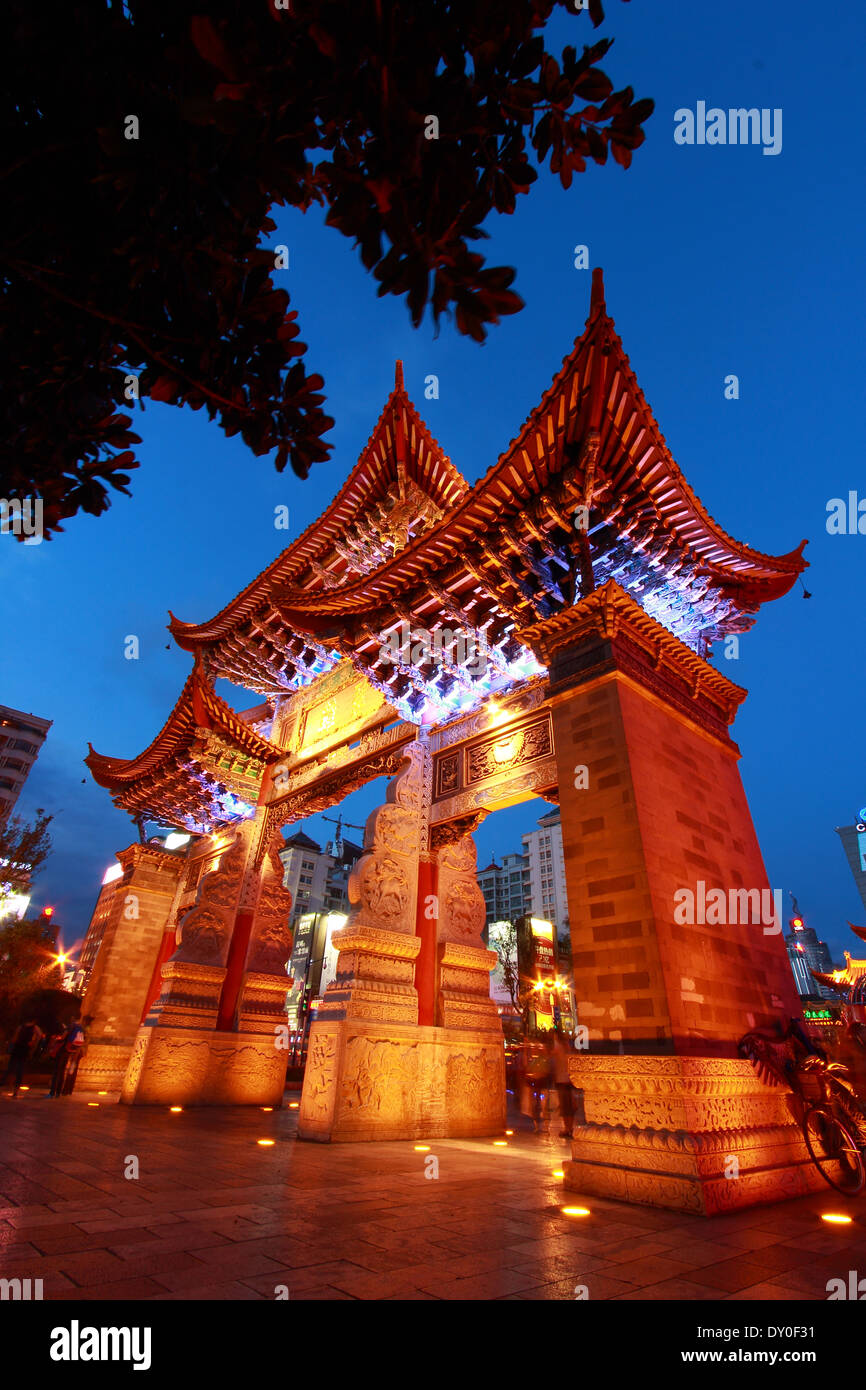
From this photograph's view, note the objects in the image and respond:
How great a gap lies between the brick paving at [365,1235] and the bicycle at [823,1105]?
0.29 meters

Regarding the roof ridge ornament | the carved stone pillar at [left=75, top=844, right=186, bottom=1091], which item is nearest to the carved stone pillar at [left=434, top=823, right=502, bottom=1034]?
the roof ridge ornament

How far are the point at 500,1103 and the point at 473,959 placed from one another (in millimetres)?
2057

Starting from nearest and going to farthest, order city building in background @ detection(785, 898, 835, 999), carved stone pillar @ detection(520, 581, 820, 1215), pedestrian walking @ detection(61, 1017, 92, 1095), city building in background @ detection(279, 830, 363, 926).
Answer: carved stone pillar @ detection(520, 581, 820, 1215) < pedestrian walking @ detection(61, 1017, 92, 1095) < city building in background @ detection(279, 830, 363, 926) < city building in background @ detection(785, 898, 835, 999)

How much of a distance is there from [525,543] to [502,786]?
3365mm

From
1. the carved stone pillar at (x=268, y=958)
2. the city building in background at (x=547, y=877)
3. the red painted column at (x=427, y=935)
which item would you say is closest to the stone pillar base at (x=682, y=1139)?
the red painted column at (x=427, y=935)

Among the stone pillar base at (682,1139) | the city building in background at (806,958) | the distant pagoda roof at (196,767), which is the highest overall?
the distant pagoda roof at (196,767)

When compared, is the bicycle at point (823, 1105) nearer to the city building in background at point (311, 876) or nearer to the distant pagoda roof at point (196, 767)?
the distant pagoda roof at point (196, 767)

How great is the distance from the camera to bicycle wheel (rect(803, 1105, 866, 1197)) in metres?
5.07

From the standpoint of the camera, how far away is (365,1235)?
10.9 ft

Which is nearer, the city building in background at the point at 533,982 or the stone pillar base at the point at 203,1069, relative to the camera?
the stone pillar base at the point at 203,1069

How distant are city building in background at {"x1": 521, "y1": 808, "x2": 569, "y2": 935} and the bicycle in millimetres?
52768

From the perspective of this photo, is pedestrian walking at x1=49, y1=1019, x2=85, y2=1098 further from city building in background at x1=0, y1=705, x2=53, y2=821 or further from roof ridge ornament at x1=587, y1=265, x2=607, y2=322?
city building in background at x1=0, y1=705, x2=53, y2=821

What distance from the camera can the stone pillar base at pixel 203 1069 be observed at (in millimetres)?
11070
